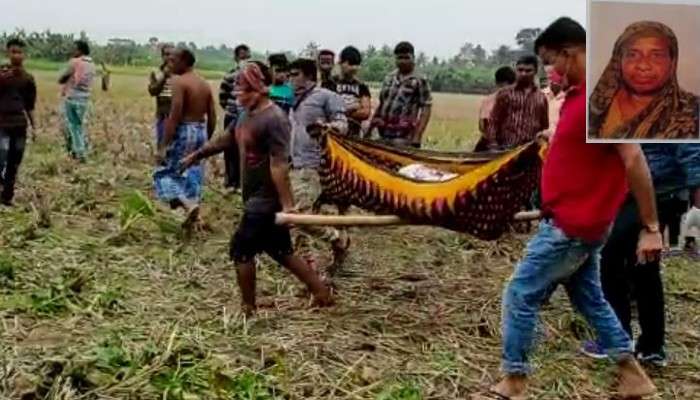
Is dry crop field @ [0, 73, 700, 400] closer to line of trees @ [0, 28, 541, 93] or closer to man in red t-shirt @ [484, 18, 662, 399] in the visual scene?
man in red t-shirt @ [484, 18, 662, 399]

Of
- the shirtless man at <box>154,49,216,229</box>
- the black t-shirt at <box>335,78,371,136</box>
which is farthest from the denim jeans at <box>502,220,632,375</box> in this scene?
the black t-shirt at <box>335,78,371,136</box>

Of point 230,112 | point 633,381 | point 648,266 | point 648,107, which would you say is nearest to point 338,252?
point 648,266

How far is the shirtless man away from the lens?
308 inches

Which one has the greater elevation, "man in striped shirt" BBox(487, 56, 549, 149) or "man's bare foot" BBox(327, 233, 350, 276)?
"man in striped shirt" BBox(487, 56, 549, 149)

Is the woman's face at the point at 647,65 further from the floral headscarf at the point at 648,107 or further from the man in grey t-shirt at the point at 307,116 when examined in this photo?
the man in grey t-shirt at the point at 307,116

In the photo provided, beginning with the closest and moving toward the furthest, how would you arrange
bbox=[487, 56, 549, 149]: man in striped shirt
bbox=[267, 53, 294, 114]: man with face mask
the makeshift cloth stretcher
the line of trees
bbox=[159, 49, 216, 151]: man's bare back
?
the makeshift cloth stretcher → bbox=[487, 56, 549, 149]: man in striped shirt → bbox=[159, 49, 216, 151]: man's bare back → bbox=[267, 53, 294, 114]: man with face mask → the line of trees

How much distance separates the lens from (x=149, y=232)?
752 cm

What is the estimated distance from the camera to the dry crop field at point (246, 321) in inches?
160

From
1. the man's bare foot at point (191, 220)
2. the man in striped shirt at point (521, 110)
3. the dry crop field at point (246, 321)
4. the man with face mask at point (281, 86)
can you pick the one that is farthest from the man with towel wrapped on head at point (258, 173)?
the man with face mask at point (281, 86)

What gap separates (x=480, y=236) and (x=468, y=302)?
89 cm

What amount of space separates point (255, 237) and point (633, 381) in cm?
200

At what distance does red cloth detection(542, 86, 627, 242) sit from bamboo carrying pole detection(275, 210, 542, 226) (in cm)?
69

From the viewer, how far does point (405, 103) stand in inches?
317

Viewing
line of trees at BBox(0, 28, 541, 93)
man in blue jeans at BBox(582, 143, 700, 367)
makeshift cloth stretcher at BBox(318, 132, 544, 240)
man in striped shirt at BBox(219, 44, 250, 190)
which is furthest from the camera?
line of trees at BBox(0, 28, 541, 93)
